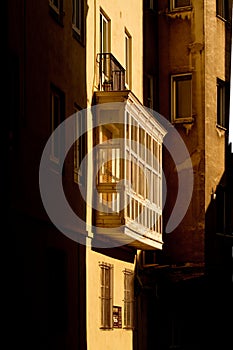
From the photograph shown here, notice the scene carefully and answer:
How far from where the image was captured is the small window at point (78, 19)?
24.6 meters

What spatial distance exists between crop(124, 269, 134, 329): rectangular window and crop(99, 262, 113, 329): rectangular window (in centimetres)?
190

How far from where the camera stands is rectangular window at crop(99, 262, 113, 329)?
86.2 feet

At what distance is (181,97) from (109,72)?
6.54 metres

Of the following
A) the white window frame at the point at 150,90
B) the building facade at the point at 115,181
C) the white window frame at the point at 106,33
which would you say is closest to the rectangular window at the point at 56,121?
the building facade at the point at 115,181

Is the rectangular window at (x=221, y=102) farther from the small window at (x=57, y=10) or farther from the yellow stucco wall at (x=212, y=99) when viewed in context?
the small window at (x=57, y=10)

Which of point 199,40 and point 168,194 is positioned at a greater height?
point 199,40

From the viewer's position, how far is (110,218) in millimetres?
25453

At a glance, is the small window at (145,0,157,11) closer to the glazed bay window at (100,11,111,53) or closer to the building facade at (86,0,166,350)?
the building facade at (86,0,166,350)

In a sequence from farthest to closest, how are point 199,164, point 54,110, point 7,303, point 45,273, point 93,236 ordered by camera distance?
point 199,164
point 93,236
point 54,110
point 45,273
point 7,303

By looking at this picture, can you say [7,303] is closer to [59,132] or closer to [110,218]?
[59,132]

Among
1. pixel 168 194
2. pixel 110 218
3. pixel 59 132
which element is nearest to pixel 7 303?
pixel 59 132

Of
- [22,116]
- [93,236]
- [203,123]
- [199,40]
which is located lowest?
[93,236]

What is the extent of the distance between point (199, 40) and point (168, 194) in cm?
467

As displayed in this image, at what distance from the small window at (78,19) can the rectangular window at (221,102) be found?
31.6 feet
